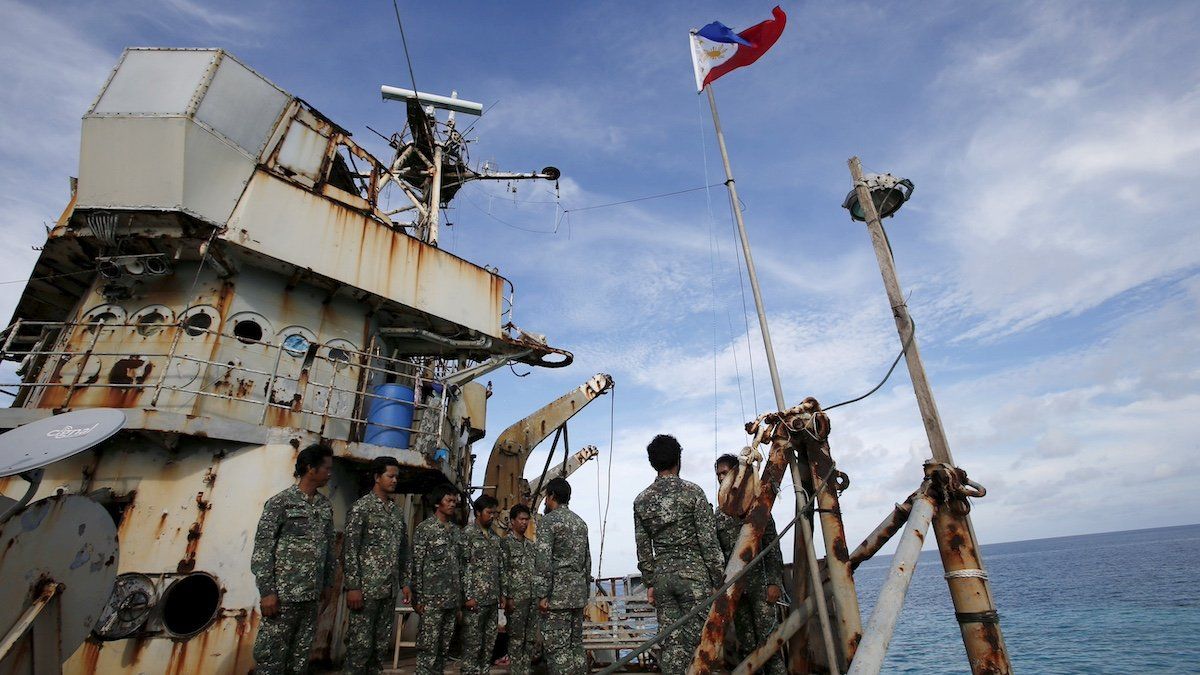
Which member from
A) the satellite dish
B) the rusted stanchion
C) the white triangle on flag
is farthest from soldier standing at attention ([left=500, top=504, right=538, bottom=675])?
the white triangle on flag

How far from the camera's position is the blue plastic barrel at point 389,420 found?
7.98 m

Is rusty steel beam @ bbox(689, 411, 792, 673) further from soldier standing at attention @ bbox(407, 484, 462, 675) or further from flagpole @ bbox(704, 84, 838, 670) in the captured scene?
soldier standing at attention @ bbox(407, 484, 462, 675)

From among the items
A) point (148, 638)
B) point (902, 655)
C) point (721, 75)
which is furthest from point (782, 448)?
point (902, 655)

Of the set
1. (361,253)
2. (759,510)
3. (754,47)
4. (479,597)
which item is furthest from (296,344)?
(754,47)

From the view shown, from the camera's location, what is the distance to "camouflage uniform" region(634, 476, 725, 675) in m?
4.23

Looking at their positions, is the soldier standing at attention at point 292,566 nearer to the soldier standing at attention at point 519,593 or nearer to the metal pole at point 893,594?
the soldier standing at attention at point 519,593

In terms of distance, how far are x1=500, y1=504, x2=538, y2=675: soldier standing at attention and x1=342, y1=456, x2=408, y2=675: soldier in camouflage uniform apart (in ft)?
4.11

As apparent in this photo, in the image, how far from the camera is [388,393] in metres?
8.47

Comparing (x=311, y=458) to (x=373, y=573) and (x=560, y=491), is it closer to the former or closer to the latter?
(x=373, y=573)

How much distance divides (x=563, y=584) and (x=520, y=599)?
612mm

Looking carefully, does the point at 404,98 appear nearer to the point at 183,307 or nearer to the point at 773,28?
the point at 183,307

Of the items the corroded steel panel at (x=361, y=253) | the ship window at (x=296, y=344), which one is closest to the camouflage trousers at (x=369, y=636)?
the ship window at (x=296, y=344)

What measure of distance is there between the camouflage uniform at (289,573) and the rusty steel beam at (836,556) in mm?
4363

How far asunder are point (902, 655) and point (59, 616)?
92.2ft
